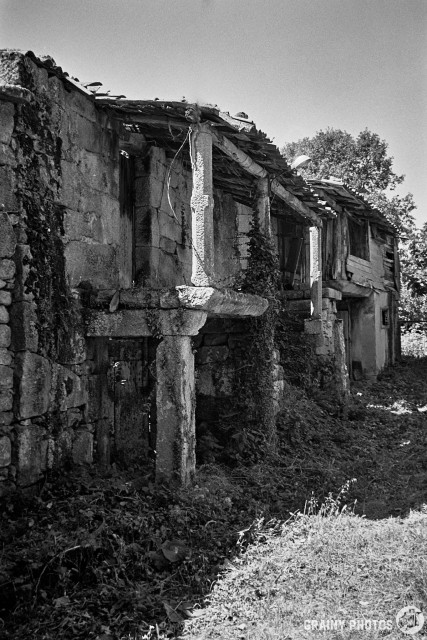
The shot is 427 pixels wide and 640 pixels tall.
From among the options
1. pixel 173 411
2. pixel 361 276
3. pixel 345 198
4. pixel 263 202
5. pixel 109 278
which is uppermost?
pixel 345 198

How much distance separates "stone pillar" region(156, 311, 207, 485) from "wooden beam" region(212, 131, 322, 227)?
2.19 m

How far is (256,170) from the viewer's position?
8.36m

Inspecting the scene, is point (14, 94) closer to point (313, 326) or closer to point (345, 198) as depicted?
Result: point (313, 326)

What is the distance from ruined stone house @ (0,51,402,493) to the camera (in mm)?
5676

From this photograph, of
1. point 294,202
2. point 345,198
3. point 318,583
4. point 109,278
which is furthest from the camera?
point 345,198

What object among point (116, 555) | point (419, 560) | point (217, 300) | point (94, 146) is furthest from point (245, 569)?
point (94, 146)

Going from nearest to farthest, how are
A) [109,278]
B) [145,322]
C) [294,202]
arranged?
[145,322] → [109,278] → [294,202]

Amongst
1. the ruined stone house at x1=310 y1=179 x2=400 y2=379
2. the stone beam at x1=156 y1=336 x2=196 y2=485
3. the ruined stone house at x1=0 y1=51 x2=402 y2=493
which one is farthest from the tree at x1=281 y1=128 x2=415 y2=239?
the stone beam at x1=156 y1=336 x2=196 y2=485

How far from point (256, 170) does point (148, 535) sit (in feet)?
16.7

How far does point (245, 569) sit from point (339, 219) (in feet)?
35.4

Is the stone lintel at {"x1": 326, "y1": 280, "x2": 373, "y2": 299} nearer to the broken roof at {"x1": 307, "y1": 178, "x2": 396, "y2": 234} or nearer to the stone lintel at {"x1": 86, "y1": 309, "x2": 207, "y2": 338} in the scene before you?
the broken roof at {"x1": 307, "y1": 178, "x2": 396, "y2": 234}

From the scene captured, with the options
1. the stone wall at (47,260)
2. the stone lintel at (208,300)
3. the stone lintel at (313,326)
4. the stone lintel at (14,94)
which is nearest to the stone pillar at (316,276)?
the stone lintel at (313,326)

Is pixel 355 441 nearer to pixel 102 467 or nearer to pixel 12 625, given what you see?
pixel 102 467

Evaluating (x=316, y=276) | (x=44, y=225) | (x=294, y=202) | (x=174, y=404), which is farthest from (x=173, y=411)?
(x=316, y=276)
